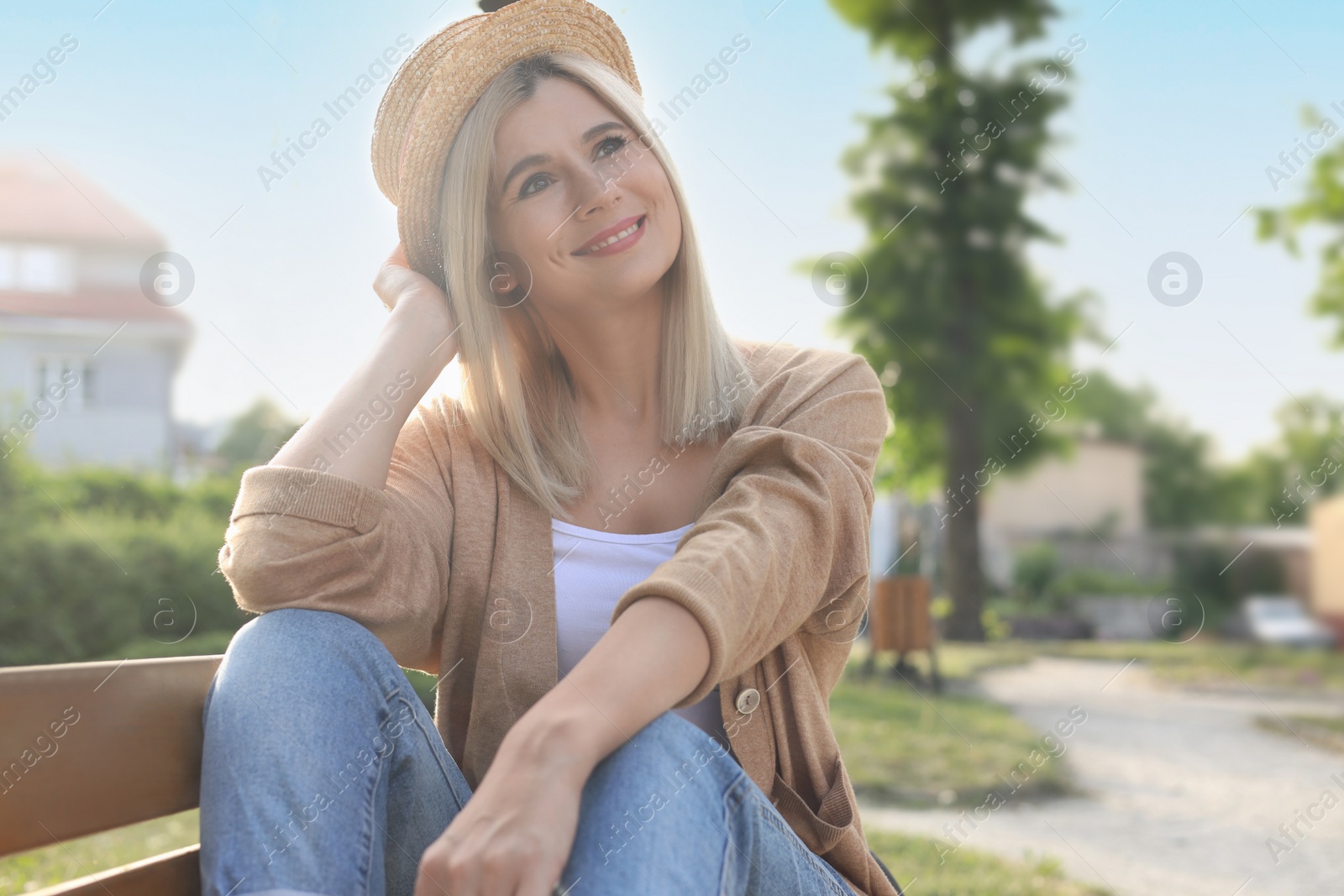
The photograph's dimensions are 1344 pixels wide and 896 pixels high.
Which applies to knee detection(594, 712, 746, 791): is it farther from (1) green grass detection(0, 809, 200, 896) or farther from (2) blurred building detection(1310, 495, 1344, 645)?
(2) blurred building detection(1310, 495, 1344, 645)

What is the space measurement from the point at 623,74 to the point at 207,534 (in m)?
6.10

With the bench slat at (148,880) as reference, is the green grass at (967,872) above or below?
below

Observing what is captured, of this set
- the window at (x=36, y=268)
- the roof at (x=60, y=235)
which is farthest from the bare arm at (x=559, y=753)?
the window at (x=36, y=268)

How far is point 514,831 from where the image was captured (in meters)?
1.00

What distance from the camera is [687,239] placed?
1.83m

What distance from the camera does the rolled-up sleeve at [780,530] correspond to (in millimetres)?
1178

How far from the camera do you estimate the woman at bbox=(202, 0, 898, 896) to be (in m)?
1.07

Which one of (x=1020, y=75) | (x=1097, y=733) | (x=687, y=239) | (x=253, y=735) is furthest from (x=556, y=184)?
(x=1020, y=75)

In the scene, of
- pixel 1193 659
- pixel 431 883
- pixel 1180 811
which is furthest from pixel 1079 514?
pixel 431 883

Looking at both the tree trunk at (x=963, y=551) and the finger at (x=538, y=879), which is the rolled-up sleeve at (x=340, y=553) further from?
the tree trunk at (x=963, y=551)

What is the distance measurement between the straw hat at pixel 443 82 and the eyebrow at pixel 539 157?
127mm

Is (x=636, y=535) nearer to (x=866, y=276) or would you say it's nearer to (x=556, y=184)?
(x=556, y=184)

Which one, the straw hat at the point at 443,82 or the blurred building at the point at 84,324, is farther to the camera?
the blurred building at the point at 84,324

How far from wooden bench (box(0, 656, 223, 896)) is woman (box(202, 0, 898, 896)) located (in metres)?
0.09
